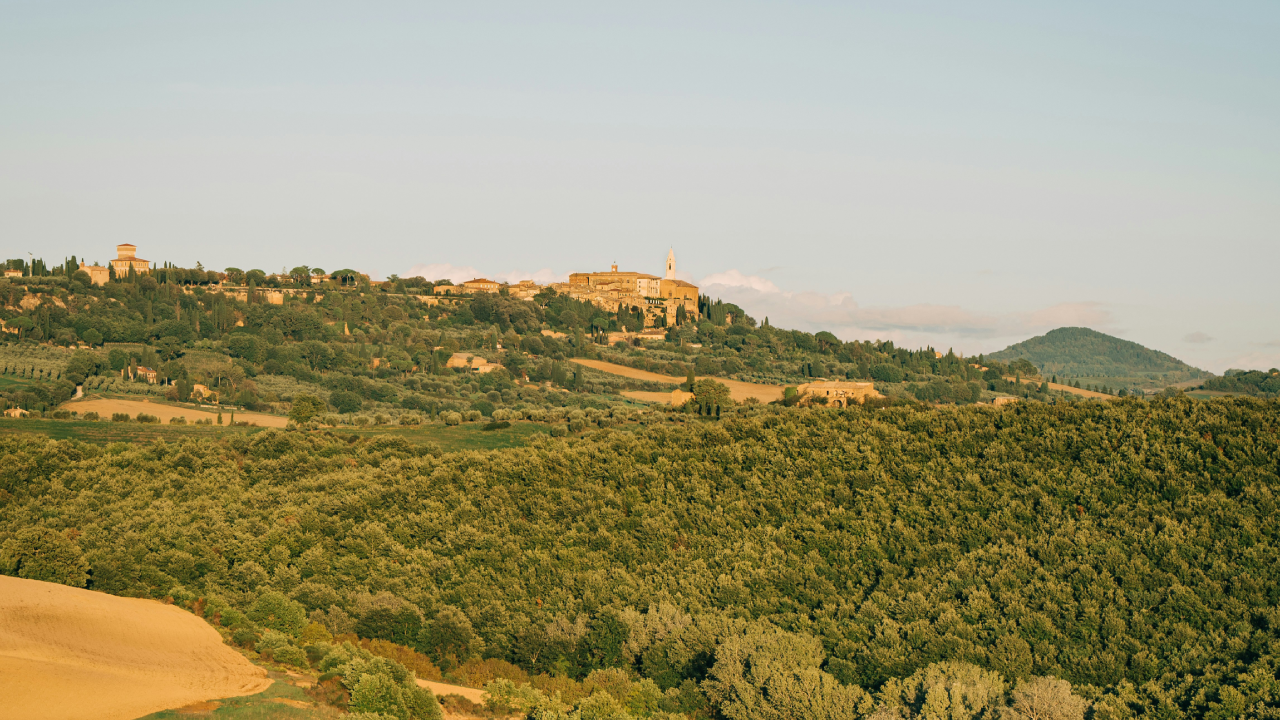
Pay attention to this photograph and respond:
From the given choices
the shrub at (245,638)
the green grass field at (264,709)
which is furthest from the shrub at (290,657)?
the green grass field at (264,709)

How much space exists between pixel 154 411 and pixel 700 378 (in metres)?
54.6

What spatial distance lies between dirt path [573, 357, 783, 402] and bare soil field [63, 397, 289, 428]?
39344 millimetres

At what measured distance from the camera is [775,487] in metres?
30.7

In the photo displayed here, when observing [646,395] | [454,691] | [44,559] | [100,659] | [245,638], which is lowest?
[454,691]

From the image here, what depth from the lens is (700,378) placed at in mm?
106500

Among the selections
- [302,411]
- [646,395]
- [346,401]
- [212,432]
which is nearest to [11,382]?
[346,401]

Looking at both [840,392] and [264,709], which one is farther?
[840,392]

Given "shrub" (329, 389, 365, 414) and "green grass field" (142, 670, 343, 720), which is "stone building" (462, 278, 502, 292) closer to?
"shrub" (329, 389, 365, 414)

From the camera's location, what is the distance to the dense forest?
66.1ft

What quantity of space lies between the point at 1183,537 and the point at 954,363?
10371 cm

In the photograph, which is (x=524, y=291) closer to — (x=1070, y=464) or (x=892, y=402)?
(x=892, y=402)

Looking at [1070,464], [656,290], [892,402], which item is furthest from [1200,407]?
[656,290]

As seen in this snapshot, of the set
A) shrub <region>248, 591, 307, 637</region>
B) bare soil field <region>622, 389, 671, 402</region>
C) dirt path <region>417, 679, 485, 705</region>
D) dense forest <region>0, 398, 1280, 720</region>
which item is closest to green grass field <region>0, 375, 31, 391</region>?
dense forest <region>0, 398, 1280, 720</region>

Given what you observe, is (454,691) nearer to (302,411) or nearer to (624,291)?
(302,411)
